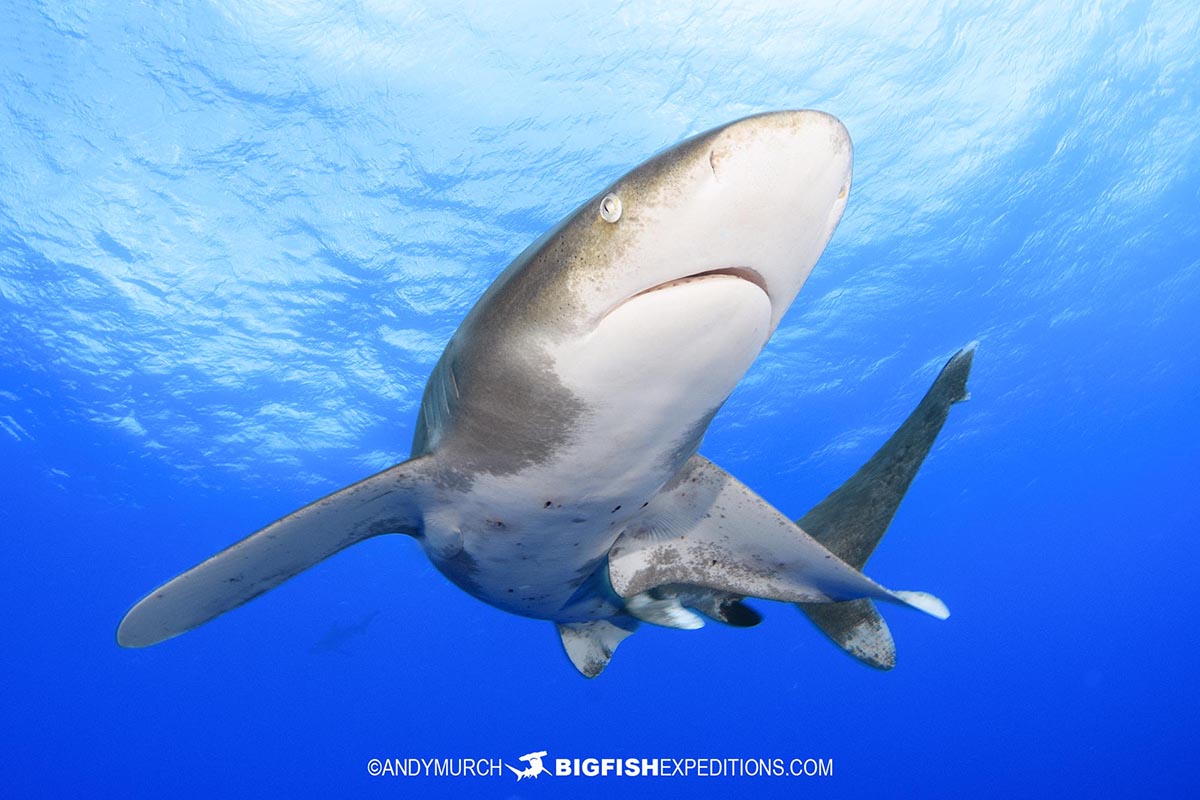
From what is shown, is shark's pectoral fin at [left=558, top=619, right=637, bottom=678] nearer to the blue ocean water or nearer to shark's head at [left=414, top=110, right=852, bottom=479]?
shark's head at [left=414, top=110, right=852, bottom=479]

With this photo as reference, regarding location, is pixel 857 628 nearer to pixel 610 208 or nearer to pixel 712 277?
pixel 712 277

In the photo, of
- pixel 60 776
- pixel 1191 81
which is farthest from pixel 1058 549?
pixel 60 776

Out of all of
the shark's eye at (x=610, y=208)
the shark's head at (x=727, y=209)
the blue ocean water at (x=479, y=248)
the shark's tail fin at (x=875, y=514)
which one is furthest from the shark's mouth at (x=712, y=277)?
the blue ocean water at (x=479, y=248)

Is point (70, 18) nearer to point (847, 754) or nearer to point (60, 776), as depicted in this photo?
point (60, 776)

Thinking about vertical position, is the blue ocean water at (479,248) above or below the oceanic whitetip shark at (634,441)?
above

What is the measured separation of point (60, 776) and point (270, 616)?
39.7 metres

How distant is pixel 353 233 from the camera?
16484 mm

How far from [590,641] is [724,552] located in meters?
2.60

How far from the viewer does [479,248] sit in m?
17.1

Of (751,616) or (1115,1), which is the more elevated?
(1115,1)

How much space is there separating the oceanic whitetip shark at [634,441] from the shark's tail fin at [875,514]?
0.01 m

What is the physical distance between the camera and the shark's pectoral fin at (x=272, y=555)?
10.2ft

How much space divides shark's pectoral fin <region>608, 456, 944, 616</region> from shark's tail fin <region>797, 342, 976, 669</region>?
37 cm

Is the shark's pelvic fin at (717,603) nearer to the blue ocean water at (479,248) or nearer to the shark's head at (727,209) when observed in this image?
the shark's head at (727,209)
